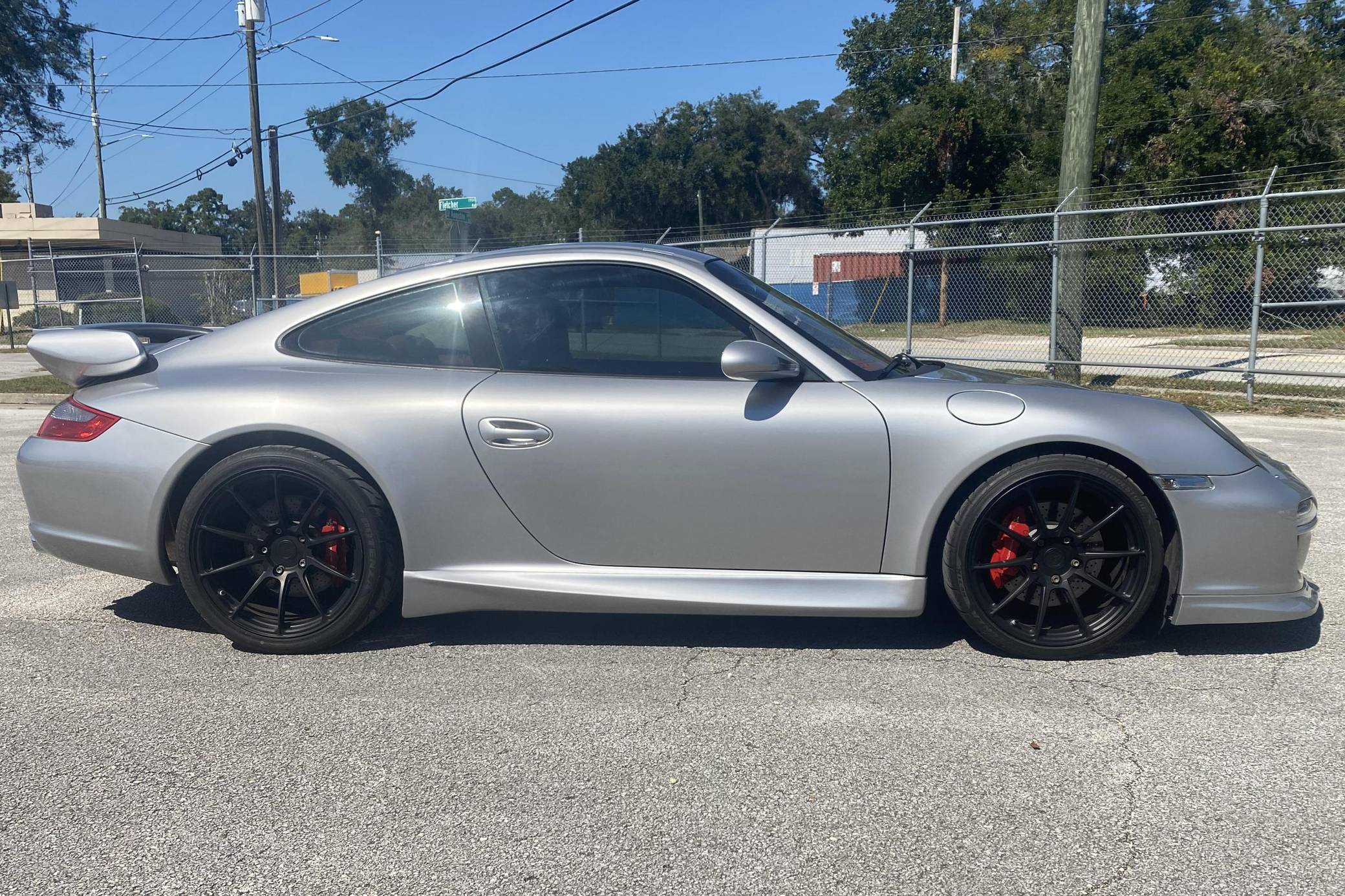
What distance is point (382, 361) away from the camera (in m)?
3.68

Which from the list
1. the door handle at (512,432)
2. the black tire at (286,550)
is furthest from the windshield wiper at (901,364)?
the black tire at (286,550)

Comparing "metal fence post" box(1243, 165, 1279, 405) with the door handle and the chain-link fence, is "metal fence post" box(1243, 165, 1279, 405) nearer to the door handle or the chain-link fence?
the chain-link fence

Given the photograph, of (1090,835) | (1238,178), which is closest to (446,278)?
(1090,835)

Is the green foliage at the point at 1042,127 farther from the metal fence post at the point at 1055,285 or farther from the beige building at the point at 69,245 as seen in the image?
the beige building at the point at 69,245

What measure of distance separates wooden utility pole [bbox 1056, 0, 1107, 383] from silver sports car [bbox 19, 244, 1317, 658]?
331 inches

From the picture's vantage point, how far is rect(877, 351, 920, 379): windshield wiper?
372cm

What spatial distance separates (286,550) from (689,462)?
1.47m

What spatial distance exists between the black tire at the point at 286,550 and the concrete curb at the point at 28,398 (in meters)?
10.1

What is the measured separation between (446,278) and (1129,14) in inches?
1572

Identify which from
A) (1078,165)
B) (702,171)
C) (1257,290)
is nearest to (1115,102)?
(1078,165)

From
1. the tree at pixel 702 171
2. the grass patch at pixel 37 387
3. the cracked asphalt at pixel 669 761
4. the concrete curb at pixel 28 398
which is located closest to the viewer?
the cracked asphalt at pixel 669 761

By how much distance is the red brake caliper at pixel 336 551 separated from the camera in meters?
3.57

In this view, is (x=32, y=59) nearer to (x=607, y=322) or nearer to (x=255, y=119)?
(x=255, y=119)

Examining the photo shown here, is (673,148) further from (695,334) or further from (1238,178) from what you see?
(695,334)
